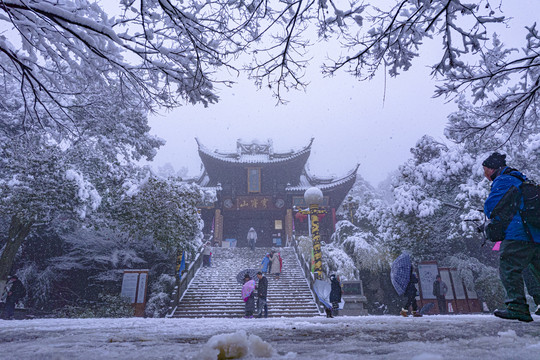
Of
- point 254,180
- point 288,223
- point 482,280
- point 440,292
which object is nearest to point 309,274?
point 440,292

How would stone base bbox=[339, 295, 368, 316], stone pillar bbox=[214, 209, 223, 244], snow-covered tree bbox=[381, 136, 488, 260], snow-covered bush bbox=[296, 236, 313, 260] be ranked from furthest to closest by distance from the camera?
stone pillar bbox=[214, 209, 223, 244] → snow-covered bush bbox=[296, 236, 313, 260] → snow-covered tree bbox=[381, 136, 488, 260] → stone base bbox=[339, 295, 368, 316]

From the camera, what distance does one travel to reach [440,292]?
36.9 ft

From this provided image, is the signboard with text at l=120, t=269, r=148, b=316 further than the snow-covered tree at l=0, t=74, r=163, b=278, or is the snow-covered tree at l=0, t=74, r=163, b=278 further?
the signboard with text at l=120, t=269, r=148, b=316

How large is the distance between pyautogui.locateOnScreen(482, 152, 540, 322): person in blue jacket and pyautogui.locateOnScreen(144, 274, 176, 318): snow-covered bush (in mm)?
9342

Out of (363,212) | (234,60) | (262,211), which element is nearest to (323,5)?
(234,60)

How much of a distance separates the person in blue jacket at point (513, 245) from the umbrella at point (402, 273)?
104 inches

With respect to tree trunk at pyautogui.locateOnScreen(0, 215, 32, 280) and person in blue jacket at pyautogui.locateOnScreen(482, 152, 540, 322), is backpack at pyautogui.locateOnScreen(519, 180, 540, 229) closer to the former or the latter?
person in blue jacket at pyautogui.locateOnScreen(482, 152, 540, 322)

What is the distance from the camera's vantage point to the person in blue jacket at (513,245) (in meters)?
2.39

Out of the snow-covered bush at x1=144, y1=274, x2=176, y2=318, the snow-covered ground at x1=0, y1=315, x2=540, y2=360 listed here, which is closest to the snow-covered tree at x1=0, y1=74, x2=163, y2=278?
the snow-covered bush at x1=144, y1=274, x2=176, y2=318

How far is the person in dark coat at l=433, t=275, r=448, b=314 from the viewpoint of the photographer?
1120 cm

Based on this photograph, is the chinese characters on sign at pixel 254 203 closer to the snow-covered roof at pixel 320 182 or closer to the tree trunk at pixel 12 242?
the snow-covered roof at pixel 320 182

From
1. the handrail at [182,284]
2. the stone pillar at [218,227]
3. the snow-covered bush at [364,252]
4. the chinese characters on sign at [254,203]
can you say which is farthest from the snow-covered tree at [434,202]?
the stone pillar at [218,227]

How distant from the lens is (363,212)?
17.6 meters

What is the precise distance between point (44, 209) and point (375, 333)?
8.84 meters
